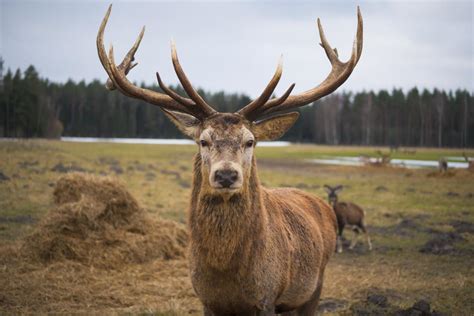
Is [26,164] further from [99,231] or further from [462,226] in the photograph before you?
[462,226]

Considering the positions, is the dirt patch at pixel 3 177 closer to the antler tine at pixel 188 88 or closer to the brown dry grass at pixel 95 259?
the brown dry grass at pixel 95 259

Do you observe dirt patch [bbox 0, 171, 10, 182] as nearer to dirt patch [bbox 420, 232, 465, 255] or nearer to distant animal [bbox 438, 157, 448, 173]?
dirt patch [bbox 420, 232, 465, 255]

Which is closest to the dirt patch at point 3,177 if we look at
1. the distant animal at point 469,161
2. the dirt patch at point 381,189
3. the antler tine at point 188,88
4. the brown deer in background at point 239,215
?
the brown deer in background at point 239,215

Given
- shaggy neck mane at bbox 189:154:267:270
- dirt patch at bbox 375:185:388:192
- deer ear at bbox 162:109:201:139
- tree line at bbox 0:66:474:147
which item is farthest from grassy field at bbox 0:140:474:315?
tree line at bbox 0:66:474:147

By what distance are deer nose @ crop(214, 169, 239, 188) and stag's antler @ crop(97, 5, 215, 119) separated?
3.10 feet

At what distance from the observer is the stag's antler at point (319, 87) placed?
14.8 ft

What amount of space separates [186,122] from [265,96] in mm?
902

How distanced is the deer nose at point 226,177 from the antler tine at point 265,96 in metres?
0.92

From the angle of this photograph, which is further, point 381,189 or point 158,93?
point 381,189

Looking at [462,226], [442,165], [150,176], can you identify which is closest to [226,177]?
[462,226]

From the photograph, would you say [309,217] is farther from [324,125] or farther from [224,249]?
[324,125]

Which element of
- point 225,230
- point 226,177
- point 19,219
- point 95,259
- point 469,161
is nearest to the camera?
point 226,177

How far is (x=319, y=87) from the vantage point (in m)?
5.16

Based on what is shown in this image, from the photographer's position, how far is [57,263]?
810 cm
